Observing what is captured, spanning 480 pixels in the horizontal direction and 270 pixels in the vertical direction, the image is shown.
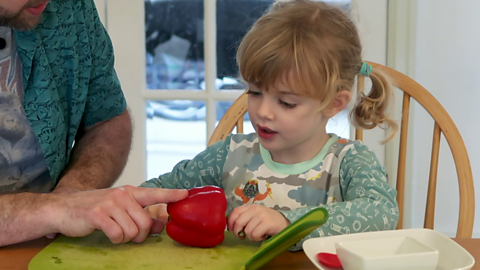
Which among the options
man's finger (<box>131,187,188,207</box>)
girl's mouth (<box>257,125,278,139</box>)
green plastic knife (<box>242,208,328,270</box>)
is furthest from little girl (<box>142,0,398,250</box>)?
green plastic knife (<box>242,208,328,270</box>)

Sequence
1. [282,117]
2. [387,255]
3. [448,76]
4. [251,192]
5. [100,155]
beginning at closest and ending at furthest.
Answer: [387,255] → [282,117] → [251,192] → [100,155] → [448,76]

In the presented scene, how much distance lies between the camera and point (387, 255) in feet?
1.88

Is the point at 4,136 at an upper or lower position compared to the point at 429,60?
lower

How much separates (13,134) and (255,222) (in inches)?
23.1

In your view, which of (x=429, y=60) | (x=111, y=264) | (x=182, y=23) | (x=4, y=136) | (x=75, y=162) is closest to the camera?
(x=111, y=264)

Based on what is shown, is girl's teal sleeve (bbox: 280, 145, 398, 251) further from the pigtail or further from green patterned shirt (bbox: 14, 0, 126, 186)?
green patterned shirt (bbox: 14, 0, 126, 186)

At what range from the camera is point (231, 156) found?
108cm

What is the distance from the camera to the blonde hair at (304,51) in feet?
2.99

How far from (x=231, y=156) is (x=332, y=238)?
1.47 feet

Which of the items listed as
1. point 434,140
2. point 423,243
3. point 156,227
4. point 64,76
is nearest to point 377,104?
point 434,140

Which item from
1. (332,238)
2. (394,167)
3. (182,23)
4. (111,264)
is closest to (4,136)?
(111,264)

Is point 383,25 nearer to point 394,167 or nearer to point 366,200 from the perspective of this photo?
point 394,167

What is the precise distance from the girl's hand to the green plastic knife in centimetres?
10

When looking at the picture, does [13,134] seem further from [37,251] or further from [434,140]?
[434,140]
